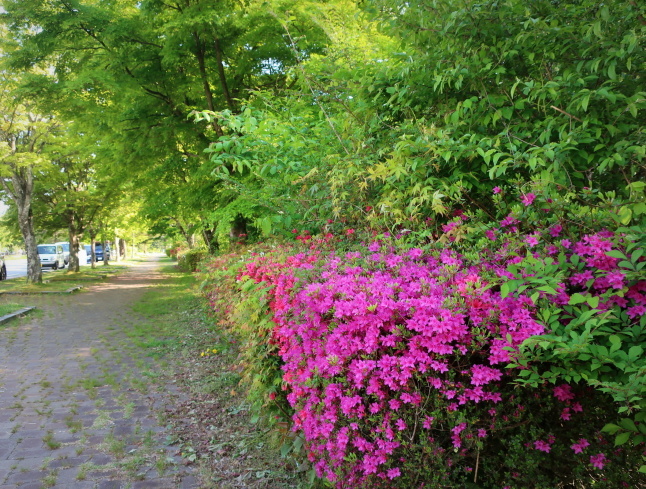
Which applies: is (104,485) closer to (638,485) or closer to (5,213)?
(638,485)

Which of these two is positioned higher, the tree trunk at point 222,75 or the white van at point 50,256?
the tree trunk at point 222,75

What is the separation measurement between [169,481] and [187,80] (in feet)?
28.9

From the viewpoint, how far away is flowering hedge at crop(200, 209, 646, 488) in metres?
1.62

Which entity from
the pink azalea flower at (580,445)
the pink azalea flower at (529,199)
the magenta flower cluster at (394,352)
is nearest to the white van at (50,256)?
the magenta flower cluster at (394,352)

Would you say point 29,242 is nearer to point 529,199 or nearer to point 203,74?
point 203,74

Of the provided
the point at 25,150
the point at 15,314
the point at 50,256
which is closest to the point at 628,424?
Answer: the point at 15,314

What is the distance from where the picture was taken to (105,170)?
1127cm

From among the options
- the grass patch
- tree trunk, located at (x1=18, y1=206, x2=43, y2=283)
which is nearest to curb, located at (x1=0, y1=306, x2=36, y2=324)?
the grass patch

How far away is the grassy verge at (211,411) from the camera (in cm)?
321

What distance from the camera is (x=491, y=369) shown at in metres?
1.77

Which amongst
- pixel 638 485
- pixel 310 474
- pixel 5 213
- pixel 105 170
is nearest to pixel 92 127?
pixel 105 170

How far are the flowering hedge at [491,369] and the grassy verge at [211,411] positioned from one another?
121 cm

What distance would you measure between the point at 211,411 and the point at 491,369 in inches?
137

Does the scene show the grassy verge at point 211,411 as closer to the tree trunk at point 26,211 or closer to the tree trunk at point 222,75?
the tree trunk at point 222,75
